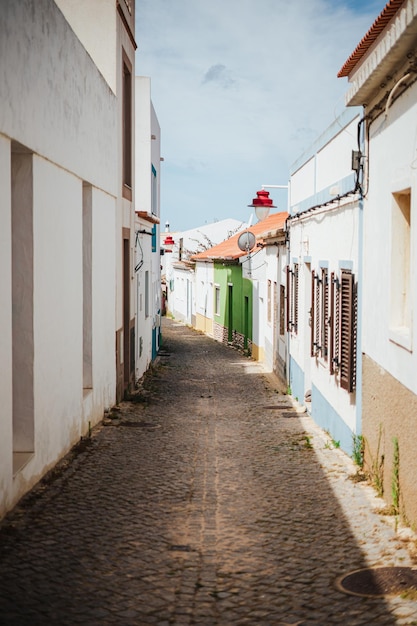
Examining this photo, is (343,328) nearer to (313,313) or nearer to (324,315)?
(324,315)

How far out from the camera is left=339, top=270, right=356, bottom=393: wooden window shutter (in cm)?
944

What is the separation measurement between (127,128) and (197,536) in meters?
10.3

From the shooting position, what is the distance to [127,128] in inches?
615

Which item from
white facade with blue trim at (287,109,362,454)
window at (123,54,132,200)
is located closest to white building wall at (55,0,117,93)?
window at (123,54,132,200)

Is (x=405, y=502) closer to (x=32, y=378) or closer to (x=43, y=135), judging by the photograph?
(x=32, y=378)

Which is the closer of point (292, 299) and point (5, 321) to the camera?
point (5, 321)

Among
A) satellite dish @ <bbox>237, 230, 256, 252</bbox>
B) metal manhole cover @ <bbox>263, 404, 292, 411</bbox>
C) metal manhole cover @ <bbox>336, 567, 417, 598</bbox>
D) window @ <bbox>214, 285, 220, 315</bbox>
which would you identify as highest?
satellite dish @ <bbox>237, 230, 256, 252</bbox>

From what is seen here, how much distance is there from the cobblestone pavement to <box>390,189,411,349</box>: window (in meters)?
1.81

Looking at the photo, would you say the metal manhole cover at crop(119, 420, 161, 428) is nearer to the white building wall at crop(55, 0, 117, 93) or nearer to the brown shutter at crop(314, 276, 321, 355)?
the brown shutter at crop(314, 276, 321, 355)

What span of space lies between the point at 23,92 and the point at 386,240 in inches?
140

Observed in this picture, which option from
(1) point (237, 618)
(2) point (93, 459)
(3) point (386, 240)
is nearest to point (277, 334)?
(2) point (93, 459)

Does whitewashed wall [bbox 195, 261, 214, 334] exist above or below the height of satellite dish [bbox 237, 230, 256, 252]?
below

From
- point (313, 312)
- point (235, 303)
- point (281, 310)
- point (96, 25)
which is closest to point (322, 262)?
point (313, 312)


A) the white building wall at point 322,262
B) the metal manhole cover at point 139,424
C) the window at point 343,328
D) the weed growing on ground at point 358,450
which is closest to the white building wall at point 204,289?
the white building wall at point 322,262
